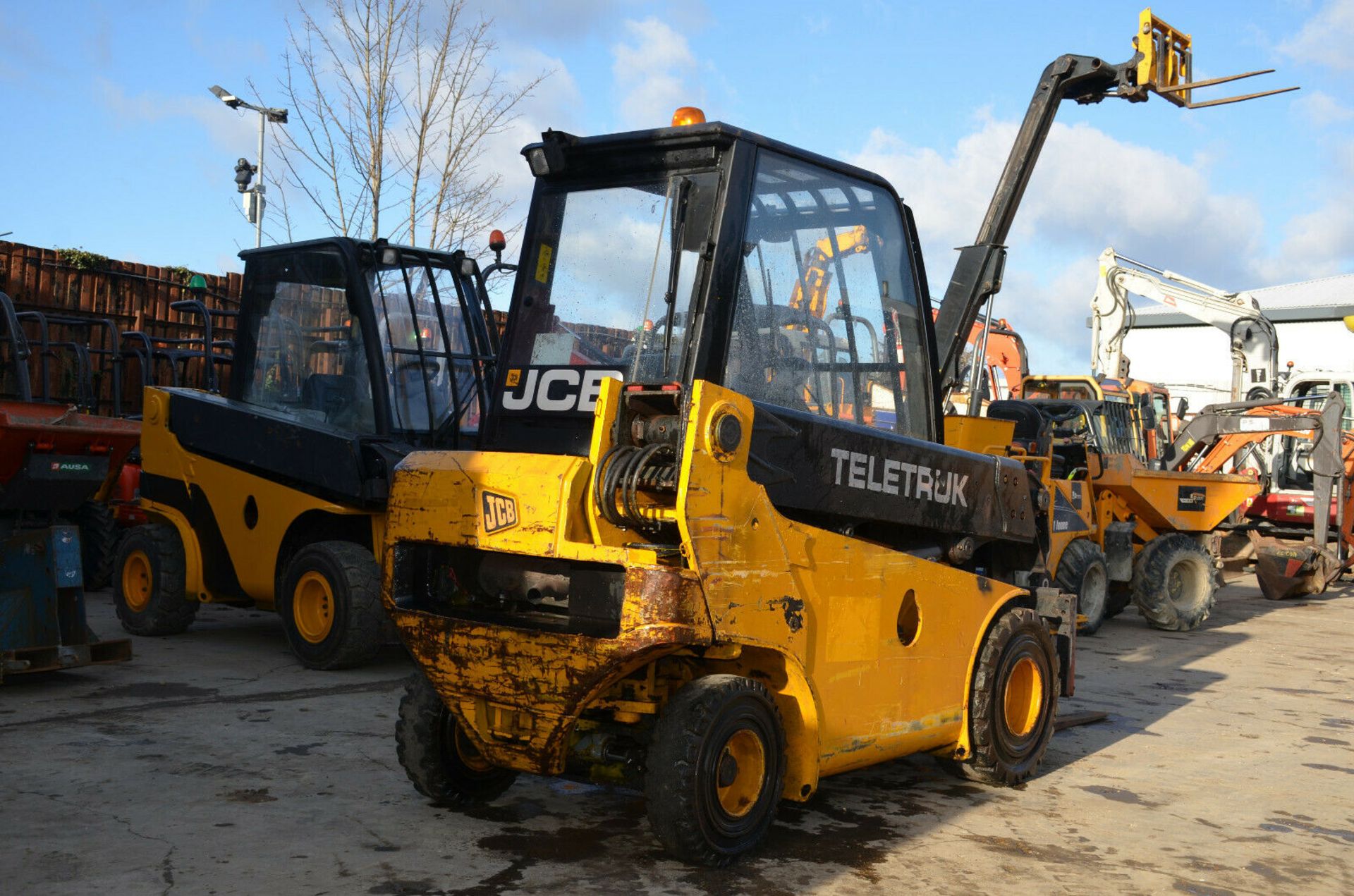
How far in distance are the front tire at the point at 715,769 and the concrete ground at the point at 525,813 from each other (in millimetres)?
135

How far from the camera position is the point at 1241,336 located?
19922mm

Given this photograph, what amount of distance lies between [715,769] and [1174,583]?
975cm

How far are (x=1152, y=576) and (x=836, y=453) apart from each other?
8746 mm

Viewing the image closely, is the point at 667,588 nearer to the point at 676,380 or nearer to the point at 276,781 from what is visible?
the point at 676,380

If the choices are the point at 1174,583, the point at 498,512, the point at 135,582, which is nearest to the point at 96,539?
the point at 135,582

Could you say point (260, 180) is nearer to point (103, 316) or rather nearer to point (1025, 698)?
point (103, 316)

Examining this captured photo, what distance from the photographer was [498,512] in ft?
14.6

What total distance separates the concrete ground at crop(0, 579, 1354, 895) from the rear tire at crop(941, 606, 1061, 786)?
0.13 meters

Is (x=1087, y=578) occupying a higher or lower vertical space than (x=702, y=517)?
lower

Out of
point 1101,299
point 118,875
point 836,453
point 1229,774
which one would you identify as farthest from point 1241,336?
point 118,875

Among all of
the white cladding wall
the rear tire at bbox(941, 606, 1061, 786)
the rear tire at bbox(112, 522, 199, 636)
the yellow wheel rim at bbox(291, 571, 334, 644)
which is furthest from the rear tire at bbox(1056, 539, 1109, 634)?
the white cladding wall

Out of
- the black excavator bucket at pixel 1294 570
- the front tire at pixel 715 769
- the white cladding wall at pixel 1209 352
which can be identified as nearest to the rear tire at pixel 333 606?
the front tire at pixel 715 769

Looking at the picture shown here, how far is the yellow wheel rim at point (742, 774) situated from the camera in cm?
438

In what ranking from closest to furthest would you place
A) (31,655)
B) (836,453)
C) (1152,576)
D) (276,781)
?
(836,453), (276,781), (31,655), (1152,576)
